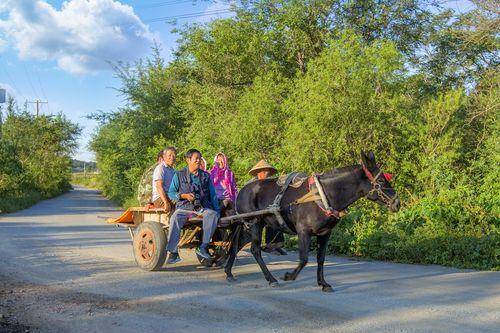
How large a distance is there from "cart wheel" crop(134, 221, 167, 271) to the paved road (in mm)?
183

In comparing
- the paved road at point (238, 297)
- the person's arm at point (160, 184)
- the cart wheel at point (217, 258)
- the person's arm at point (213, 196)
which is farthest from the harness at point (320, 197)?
the person's arm at point (160, 184)

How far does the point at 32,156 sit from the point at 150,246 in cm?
3348

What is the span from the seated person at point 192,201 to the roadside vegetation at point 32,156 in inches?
660

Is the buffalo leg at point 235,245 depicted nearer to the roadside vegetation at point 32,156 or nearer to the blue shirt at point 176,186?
the blue shirt at point 176,186

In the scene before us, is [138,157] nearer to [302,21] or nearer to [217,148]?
[217,148]

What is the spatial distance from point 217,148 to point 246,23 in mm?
5426

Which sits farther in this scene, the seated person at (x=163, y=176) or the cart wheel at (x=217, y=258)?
the cart wheel at (x=217, y=258)

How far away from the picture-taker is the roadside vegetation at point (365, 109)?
1027 cm

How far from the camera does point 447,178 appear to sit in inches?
446

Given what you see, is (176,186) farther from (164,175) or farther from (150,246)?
(150,246)

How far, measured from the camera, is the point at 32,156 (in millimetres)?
38312

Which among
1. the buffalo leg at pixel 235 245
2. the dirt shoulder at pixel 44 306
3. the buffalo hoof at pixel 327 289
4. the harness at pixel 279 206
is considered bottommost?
the buffalo hoof at pixel 327 289

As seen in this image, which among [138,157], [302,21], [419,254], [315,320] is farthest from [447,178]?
[138,157]

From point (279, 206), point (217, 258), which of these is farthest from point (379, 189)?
point (217, 258)
